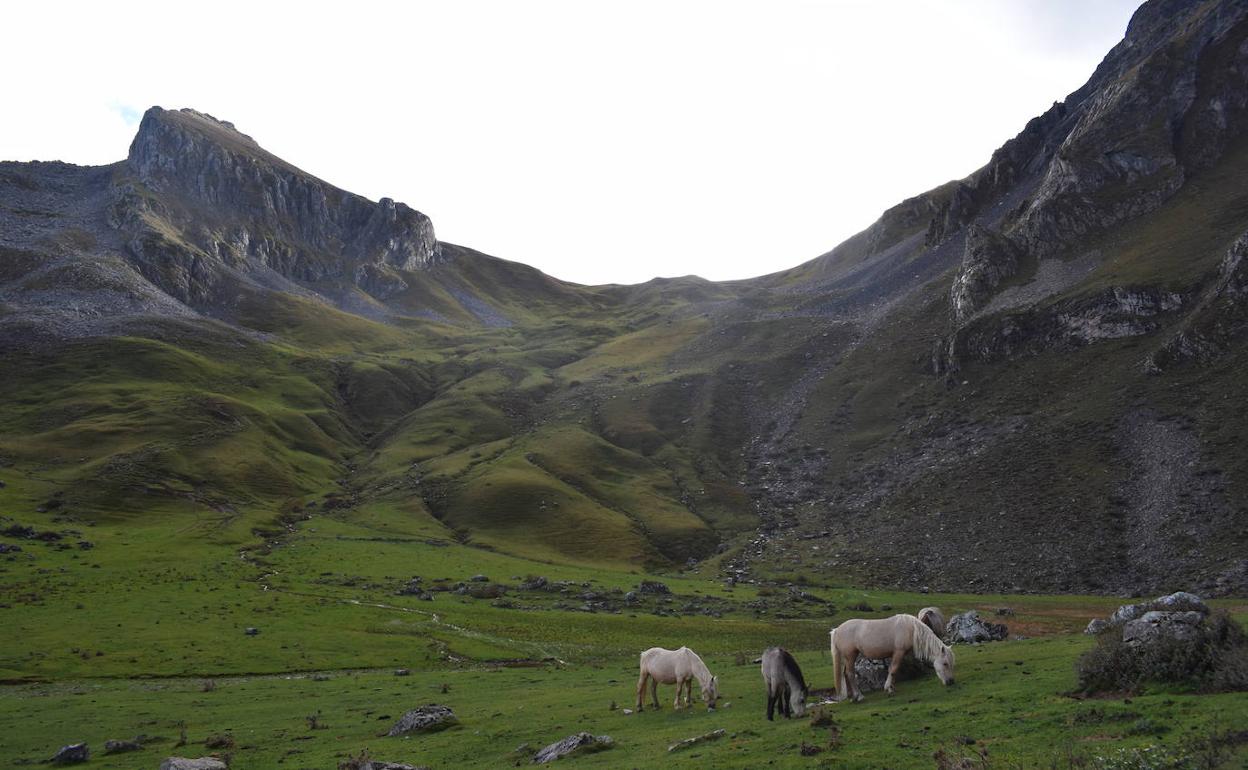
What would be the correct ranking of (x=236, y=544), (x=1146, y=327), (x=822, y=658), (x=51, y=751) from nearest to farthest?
1. (x=51, y=751)
2. (x=822, y=658)
3. (x=236, y=544)
4. (x=1146, y=327)

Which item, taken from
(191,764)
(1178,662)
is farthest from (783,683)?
(191,764)

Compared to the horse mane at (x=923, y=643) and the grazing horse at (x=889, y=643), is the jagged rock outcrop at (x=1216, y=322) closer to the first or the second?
the horse mane at (x=923, y=643)

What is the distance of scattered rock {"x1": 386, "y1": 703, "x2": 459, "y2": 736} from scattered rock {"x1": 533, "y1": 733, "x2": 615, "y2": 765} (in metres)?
8.70

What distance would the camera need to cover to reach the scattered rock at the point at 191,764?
85.8 ft

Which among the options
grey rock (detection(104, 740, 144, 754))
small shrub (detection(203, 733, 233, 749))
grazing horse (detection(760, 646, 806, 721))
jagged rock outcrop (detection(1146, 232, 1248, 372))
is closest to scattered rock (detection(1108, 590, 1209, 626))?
grazing horse (detection(760, 646, 806, 721))

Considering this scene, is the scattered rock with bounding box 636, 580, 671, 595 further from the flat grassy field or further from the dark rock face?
the dark rock face

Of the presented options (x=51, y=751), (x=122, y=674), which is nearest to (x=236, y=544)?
(x=122, y=674)

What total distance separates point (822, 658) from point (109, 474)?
135 m

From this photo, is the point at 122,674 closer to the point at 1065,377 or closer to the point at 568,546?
the point at 568,546

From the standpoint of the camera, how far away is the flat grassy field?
846 inches

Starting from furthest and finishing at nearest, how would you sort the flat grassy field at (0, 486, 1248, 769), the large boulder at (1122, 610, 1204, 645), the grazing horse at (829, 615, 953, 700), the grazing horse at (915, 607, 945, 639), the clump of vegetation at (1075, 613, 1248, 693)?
the grazing horse at (915, 607, 945, 639), the grazing horse at (829, 615, 953, 700), the flat grassy field at (0, 486, 1248, 769), the large boulder at (1122, 610, 1204, 645), the clump of vegetation at (1075, 613, 1248, 693)

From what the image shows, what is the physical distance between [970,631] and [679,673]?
22.3 m

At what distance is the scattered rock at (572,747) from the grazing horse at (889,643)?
29.9ft

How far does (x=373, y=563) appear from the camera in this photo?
334 ft
